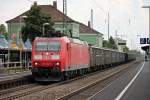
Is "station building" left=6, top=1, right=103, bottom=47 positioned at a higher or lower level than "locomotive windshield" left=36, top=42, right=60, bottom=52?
higher

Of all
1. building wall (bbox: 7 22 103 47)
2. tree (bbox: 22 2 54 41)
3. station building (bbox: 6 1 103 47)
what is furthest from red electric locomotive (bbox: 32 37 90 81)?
building wall (bbox: 7 22 103 47)

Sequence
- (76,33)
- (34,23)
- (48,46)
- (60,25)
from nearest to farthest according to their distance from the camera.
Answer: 1. (48,46)
2. (34,23)
3. (60,25)
4. (76,33)

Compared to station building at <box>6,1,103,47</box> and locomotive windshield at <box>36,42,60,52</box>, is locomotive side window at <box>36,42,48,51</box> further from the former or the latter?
station building at <box>6,1,103,47</box>

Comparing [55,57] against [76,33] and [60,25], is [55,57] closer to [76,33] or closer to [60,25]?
[60,25]

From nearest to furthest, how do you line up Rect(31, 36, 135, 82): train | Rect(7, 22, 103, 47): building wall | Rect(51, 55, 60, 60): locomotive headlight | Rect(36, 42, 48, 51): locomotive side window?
Rect(31, 36, 135, 82): train → Rect(51, 55, 60, 60): locomotive headlight → Rect(36, 42, 48, 51): locomotive side window → Rect(7, 22, 103, 47): building wall

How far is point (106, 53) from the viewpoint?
66.6m

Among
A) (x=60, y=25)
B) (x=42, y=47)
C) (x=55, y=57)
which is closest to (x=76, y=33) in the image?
(x=60, y=25)

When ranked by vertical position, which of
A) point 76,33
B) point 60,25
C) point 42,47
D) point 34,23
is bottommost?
point 42,47

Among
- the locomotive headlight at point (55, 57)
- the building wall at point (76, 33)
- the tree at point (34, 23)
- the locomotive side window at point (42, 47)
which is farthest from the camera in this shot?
the building wall at point (76, 33)

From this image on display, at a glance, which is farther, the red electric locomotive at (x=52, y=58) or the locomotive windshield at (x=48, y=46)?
the locomotive windshield at (x=48, y=46)

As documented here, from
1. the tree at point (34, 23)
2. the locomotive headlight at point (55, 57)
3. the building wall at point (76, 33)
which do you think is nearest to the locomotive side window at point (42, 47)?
the locomotive headlight at point (55, 57)

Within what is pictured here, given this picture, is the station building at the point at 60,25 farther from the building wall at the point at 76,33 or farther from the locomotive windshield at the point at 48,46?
the locomotive windshield at the point at 48,46

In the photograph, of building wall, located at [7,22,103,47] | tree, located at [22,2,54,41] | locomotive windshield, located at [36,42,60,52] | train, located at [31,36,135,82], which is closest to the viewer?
train, located at [31,36,135,82]

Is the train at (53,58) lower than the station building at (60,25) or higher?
lower
